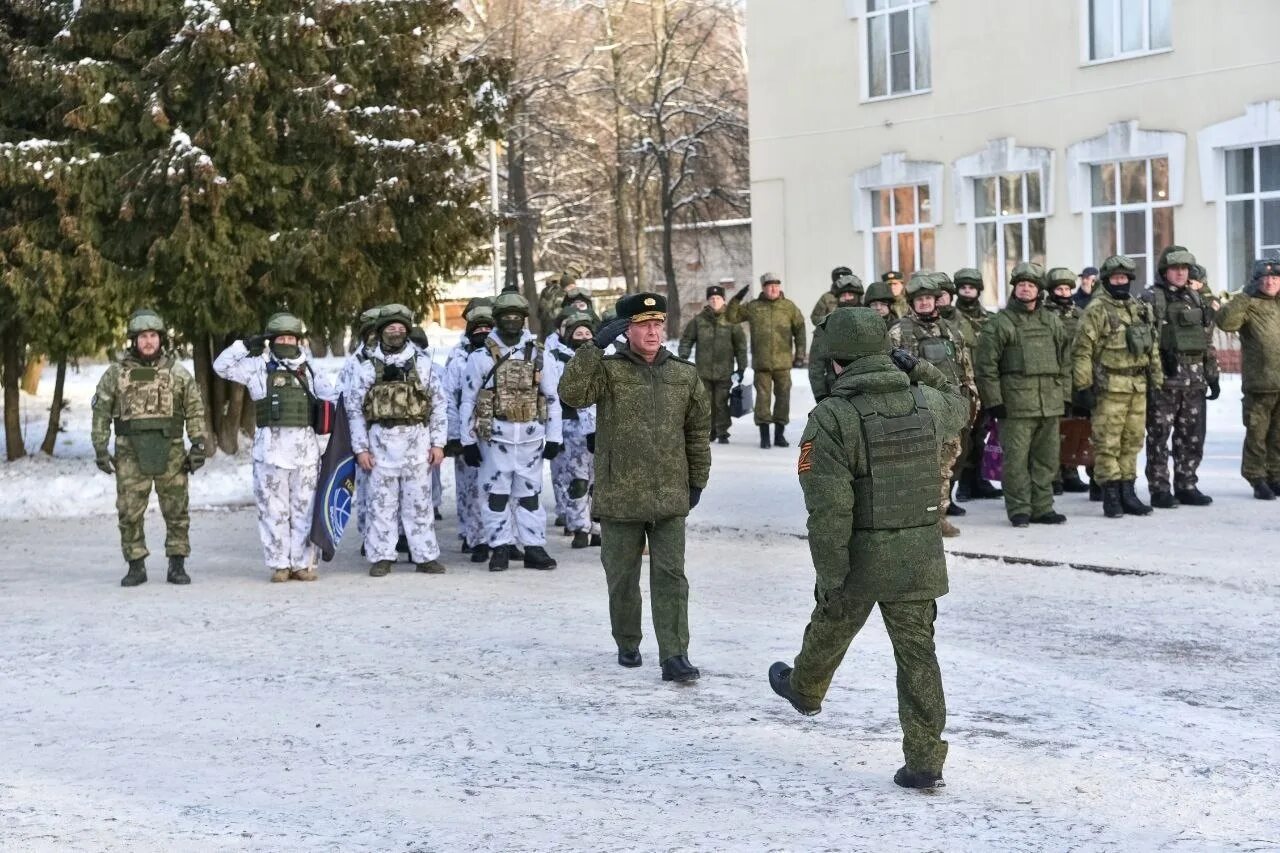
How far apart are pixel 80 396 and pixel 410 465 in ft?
65.7

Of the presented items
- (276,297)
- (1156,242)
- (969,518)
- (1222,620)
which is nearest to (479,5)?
(1156,242)

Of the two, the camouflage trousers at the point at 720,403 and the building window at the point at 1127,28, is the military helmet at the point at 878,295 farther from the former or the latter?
the building window at the point at 1127,28

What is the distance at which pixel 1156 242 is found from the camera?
26.6 m

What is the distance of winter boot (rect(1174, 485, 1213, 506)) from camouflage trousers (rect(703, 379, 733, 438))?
7.78 meters

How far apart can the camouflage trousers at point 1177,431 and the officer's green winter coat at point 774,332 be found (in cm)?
685

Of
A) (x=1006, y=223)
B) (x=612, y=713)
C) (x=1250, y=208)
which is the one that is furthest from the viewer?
(x=1006, y=223)

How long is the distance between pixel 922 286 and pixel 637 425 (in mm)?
4989

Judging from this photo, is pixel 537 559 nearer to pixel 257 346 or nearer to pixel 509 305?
pixel 509 305

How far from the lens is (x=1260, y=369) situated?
49.1 ft

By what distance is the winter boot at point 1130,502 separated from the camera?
14406mm

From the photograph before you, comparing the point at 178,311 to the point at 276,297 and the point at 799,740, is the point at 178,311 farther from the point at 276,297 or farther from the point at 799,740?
the point at 799,740

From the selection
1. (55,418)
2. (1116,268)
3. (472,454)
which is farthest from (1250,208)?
(55,418)

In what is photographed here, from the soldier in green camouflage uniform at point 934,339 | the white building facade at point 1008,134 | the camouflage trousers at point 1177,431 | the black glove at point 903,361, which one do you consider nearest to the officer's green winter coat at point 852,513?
the black glove at point 903,361

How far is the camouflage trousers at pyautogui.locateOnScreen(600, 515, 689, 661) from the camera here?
28.8ft
